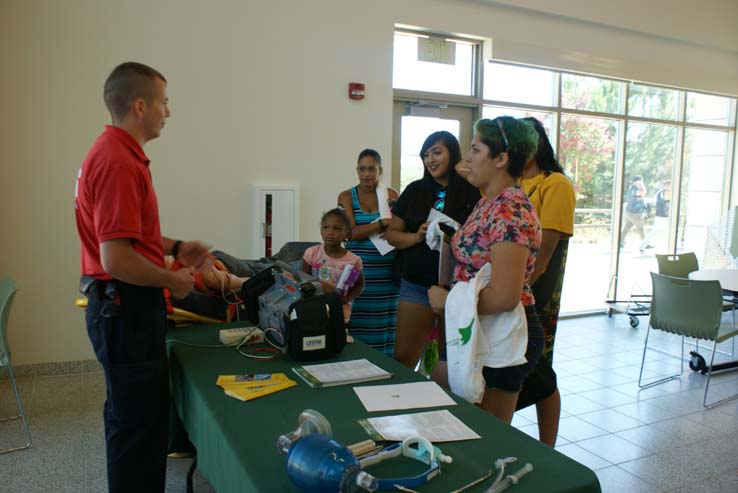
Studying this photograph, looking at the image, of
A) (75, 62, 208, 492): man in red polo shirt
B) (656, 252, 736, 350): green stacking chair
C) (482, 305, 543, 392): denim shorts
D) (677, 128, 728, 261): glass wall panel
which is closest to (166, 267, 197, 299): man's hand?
(75, 62, 208, 492): man in red polo shirt

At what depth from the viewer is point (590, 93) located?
618 centimetres

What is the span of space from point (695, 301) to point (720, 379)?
98 centimetres

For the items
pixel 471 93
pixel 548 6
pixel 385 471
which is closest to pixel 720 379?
pixel 471 93

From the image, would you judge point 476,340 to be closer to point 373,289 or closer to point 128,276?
point 128,276

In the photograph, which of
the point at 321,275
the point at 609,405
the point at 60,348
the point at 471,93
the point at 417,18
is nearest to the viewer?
the point at 321,275

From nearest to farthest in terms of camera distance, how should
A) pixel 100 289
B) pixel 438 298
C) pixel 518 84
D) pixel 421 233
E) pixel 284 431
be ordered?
pixel 284 431, pixel 100 289, pixel 438 298, pixel 421 233, pixel 518 84

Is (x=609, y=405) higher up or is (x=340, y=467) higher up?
(x=340, y=467)

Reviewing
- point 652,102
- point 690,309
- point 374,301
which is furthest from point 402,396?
point 652,102

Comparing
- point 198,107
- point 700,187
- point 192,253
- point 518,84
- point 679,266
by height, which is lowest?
point 679,266

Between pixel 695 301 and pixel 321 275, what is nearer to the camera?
pixel 321 275

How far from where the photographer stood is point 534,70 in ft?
19.0

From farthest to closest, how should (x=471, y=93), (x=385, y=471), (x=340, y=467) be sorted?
1. (x=471, y=93)
2. (x=385, y=471)
3. (x=340, y=467)

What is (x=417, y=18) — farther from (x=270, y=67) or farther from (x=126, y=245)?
(x=126, y=245)

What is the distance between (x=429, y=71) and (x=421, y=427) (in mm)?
4469
